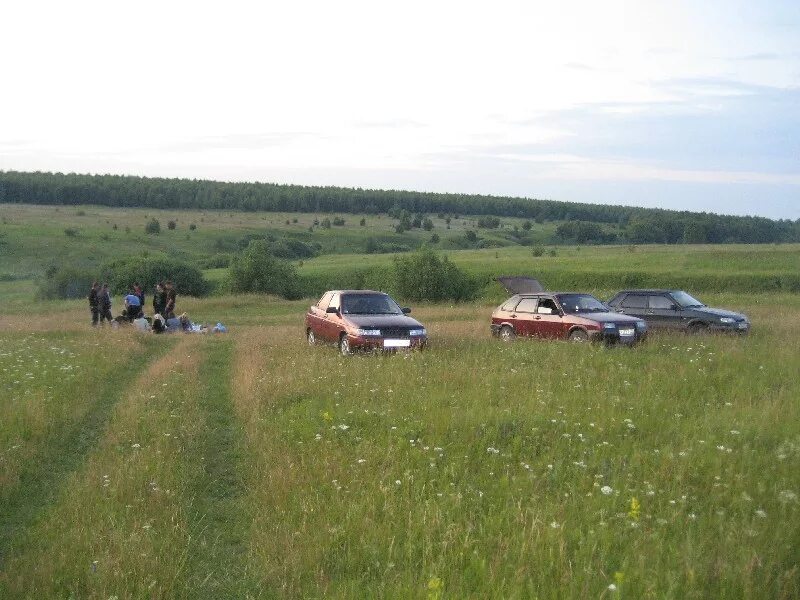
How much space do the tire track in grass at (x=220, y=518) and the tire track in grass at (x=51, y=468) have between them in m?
1.41

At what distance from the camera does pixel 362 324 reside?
1781cm

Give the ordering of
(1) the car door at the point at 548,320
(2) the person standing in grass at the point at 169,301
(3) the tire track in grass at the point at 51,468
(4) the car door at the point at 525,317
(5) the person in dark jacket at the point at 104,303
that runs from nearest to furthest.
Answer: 1. (3) the tire track in grass at the point at 51,468
2. (1) the car door at the point at 548,320
3. (4) the car door at the point at 525,317
4. (2) the person standing in grass at the point at 169,301
5. (5) the person in dark jacket at the point at 104,303

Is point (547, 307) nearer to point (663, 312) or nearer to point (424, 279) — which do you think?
point (663, 312)

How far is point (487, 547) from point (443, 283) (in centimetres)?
4424

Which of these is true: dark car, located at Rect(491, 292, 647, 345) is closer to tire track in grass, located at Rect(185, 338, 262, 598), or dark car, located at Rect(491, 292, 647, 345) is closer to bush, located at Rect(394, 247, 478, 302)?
tire track in grass, located at Rect(185, 338, 262, 598)

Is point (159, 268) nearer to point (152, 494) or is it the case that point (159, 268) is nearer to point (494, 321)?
point (494, 321)

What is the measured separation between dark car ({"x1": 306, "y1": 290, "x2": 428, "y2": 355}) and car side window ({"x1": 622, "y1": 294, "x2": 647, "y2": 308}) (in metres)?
7.16

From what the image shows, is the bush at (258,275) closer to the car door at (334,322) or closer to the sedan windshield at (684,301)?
the car door at (334,322)

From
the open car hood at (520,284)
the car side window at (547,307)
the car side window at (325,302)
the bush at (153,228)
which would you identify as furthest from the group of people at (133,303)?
the bush at (153,228)

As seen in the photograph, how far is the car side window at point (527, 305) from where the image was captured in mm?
20708

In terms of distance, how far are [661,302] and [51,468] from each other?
17375 millimetres

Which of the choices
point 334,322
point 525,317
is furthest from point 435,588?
point 525,317

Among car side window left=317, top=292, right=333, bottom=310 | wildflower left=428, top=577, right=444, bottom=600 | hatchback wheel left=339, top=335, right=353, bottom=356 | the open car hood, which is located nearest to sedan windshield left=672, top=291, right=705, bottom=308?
car side window left=317, top=292, right=333, bottom=310

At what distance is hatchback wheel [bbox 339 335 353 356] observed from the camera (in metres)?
18.0
